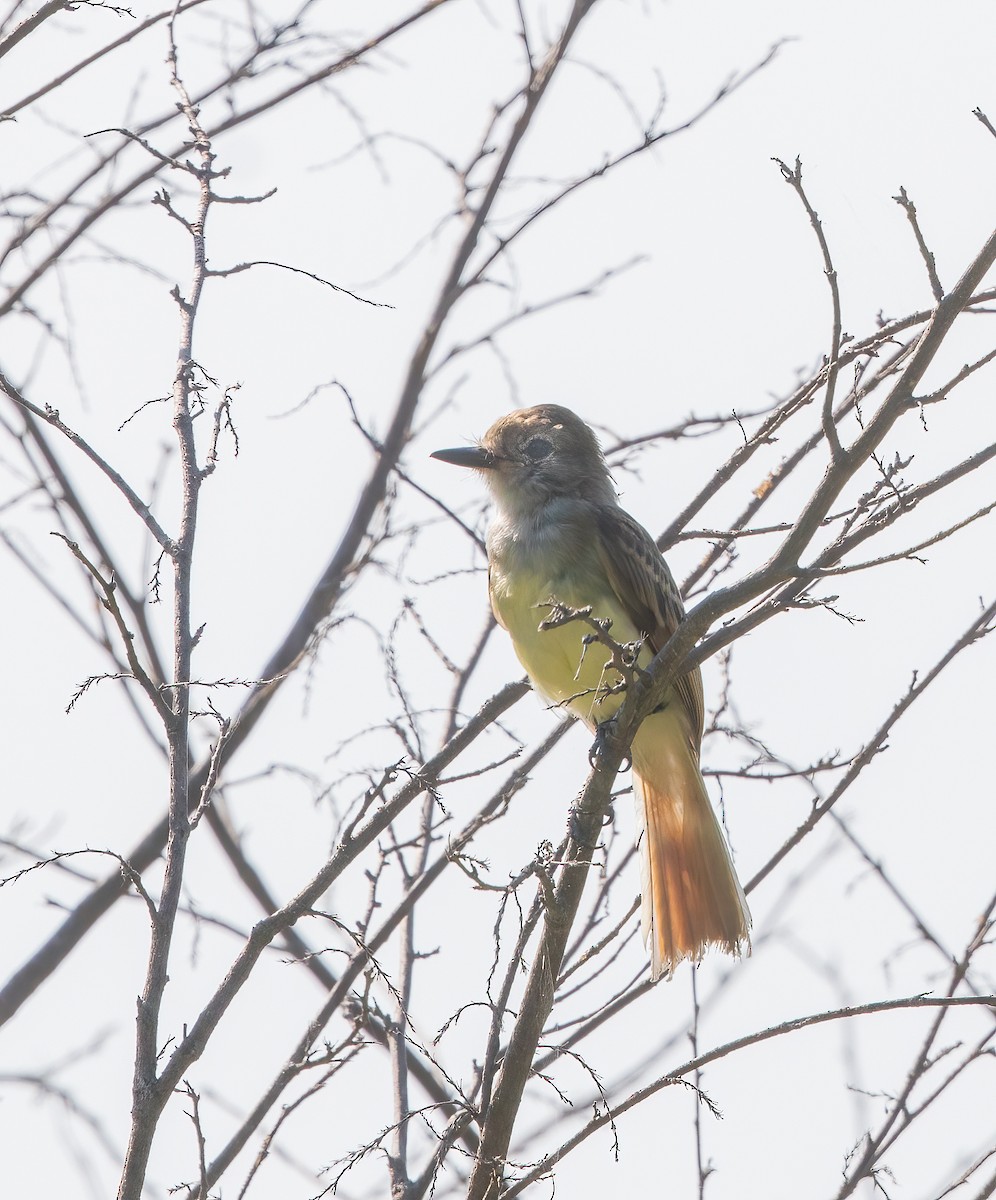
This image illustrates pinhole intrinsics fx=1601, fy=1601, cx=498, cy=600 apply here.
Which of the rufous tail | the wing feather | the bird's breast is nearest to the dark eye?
the bird's breast

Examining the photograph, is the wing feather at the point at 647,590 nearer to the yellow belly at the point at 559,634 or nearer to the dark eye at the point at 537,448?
the yellow belly at the point at 559,634

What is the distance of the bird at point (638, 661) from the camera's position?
5.27 meters

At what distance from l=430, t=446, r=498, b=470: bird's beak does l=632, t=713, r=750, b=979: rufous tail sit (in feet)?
4.34

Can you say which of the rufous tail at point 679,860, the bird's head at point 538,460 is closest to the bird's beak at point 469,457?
the bird's head at point 538,460

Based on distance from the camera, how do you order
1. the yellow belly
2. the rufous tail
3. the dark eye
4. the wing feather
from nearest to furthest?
1. the rufous tail
2. the yellow belly
3. the wing feather
4. the dark eye

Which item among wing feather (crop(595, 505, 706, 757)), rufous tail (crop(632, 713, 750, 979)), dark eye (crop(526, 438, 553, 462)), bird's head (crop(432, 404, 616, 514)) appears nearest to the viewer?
rufous tail (crop(632, 713, 750, 979))

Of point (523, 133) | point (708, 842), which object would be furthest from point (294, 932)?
point (523, 133)

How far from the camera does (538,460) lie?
641cm

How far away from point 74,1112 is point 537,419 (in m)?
3.19

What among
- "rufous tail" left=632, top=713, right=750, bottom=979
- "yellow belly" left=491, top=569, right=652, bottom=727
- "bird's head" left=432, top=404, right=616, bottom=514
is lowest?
"rufous tail" left=632, top=713, right=750, bottom=979

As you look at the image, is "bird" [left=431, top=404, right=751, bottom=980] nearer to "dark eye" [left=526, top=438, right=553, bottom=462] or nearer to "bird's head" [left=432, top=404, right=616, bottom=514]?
"bird's head" [left=432, top=404, right=616, bottom=514]

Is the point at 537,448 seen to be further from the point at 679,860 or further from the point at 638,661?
the point at 679,860

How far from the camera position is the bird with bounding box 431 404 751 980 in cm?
527

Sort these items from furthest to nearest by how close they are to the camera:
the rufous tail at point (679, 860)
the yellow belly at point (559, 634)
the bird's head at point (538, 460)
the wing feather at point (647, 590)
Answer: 1. the bird's head at point (538, 460)
2. the wing feather at point (647, 590)
3. the yellow belly at point (559, 634)
4. the rufous tail at point (679, 860)
